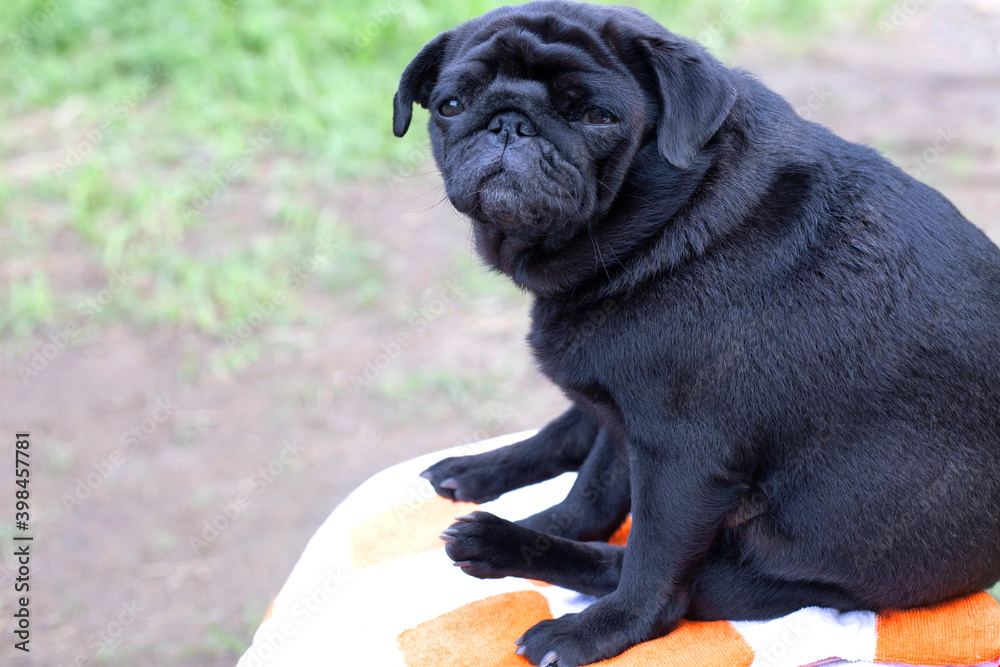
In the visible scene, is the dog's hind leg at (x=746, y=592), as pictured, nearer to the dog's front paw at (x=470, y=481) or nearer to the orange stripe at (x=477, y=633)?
the orange stripe at (x=477, y=633)

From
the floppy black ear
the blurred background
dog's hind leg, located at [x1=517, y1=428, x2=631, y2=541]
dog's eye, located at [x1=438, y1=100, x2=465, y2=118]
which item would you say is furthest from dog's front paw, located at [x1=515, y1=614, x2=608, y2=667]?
the blurred background

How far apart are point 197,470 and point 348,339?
118 centimetres

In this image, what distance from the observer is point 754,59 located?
820cm

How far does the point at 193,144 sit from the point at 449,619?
5193 mm

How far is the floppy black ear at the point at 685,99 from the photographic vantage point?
1.92 m

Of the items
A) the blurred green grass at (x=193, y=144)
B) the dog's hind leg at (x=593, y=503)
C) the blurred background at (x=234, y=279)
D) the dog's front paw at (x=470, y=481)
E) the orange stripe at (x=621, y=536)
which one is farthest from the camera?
the blurred green grass at (x=193, y=144)

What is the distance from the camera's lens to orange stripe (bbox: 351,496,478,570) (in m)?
2.60

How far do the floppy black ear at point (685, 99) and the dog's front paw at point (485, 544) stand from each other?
35.8 inches

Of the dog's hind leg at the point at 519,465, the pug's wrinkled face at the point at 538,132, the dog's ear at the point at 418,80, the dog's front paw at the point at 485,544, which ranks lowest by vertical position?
the dog's front paw at the point at 485,544

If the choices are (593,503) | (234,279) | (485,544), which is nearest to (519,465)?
(593,503)

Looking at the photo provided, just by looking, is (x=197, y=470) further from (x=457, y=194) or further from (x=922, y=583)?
(x=922, y=583)

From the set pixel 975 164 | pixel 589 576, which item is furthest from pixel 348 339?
pixel 975 164

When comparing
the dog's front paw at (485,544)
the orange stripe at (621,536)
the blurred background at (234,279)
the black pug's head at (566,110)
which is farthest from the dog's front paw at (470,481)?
the blurred background at (234,279)

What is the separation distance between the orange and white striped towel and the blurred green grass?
290cm
